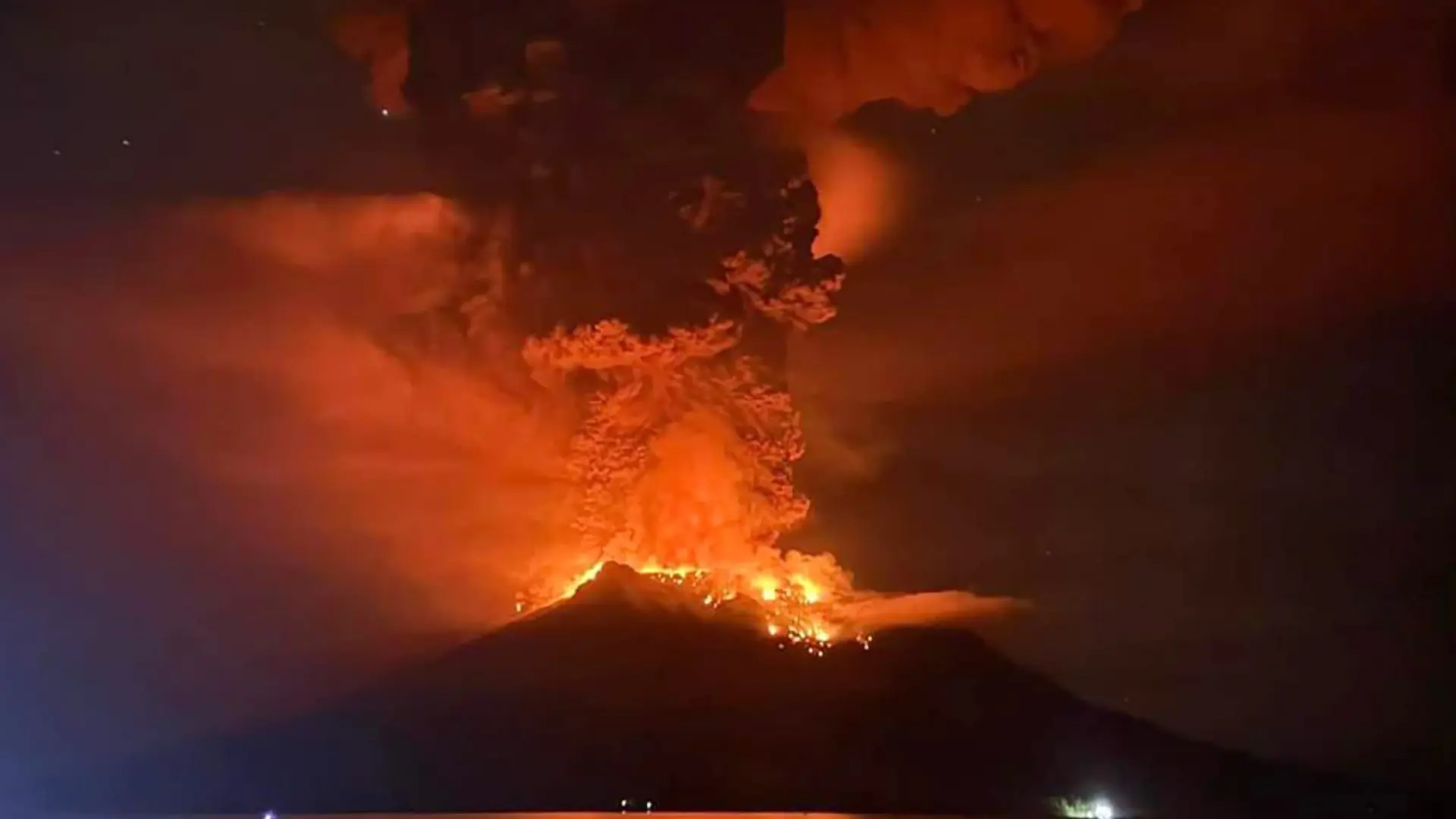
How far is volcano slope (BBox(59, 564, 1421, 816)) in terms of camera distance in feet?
11.4

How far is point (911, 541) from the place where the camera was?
11.6ft

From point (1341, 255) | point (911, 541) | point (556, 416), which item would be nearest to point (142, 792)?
point (556, 416)

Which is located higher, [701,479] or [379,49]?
[379,49]

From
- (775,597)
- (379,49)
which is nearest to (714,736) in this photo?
(775,597)

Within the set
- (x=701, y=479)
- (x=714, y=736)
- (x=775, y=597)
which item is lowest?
(x=714, y=736)

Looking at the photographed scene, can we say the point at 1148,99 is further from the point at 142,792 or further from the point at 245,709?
the point at 142,792

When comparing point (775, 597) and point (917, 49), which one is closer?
point (917, 49)

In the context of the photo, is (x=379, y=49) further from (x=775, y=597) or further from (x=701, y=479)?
(x=775, y=597)

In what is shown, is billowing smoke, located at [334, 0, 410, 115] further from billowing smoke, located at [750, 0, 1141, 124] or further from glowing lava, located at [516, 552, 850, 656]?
glowing lava, located at [516, 552, 850, 656]

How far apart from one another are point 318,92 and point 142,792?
6.06ft

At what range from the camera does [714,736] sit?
11.4 ft

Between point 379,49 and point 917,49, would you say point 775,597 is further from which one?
point 379,49

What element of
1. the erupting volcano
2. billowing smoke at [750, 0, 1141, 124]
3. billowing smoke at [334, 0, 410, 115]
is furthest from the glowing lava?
billowing smoke at [334, 0, 410, 115]

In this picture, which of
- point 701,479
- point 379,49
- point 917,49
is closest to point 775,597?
point 701,479
